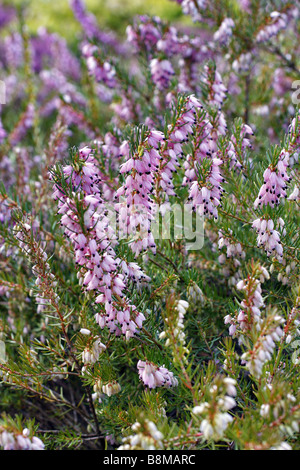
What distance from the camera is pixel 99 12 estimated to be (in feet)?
49.0

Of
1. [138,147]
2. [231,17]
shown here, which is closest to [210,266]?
[138,147]

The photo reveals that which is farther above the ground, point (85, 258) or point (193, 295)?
point (85, 258)

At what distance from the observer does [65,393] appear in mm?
2969

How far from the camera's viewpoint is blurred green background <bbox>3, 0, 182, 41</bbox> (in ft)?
45.6

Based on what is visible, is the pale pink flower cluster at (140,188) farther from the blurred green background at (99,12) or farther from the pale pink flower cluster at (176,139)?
the blurred green background at (99,12)

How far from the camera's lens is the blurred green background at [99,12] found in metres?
13.9

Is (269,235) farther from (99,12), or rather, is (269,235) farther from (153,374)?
(99,12)

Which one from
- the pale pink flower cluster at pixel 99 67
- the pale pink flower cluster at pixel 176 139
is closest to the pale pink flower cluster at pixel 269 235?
the pale pink flower cluster at pixel 176 139

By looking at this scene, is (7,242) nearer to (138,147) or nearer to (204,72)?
(138,147)

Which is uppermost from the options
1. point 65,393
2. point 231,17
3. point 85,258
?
point 231,17

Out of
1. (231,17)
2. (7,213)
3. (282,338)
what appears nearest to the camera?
(282,338)

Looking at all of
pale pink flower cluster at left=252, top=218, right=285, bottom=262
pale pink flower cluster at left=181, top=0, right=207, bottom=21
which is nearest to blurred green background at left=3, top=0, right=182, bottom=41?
pale pink flower cluster at left=181, top=0, right=207, bottom=21
